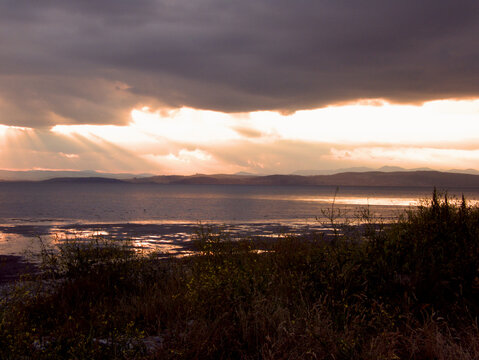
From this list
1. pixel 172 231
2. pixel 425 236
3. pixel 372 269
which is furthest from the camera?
pixel 172 231

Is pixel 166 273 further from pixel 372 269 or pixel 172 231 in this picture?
pixel 172 231

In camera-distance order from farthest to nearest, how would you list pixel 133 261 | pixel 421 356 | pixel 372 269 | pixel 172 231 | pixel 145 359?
pixel 172 231 < pixel 133 261 < pixel 372 269 < pixel 421 356 < pixel 145 359

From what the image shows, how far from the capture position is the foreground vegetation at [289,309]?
5234mm

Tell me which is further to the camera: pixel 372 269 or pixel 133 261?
pixel 133 261

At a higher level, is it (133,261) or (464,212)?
(464,212)

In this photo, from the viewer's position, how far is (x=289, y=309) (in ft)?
22.6

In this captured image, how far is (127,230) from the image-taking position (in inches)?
1645

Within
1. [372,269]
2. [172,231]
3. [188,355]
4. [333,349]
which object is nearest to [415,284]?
[372,269]

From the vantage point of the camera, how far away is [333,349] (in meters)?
5.02

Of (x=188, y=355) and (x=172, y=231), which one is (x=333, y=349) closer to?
(x=188, y=355)

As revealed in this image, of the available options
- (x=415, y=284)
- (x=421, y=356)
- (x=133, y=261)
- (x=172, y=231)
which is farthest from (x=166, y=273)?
(x=172, y=231)

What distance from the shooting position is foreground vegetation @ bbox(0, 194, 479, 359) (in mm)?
5234

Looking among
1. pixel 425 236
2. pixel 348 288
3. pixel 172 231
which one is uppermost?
pixel 425 236

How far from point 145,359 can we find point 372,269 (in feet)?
→ 14.7
